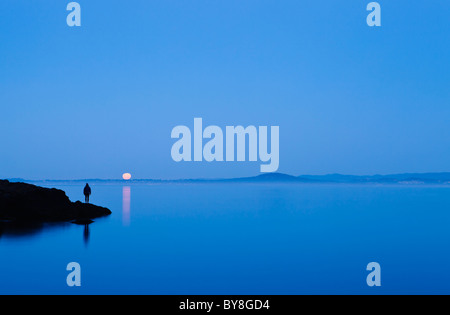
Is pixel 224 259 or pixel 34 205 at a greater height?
pixel 34 205

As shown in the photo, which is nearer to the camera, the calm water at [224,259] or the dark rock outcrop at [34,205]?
the calm water at [224,259]

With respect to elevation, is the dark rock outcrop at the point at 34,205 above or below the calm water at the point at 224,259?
above

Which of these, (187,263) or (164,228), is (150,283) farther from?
(164,228)

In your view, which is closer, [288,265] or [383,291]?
[383,291]

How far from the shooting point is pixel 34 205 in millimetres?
27484

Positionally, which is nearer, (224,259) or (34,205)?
(224,259)

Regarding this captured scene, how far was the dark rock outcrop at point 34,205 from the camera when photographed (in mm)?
26734

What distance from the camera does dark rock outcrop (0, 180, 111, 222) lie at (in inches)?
1053

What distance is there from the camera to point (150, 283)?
12914 millimetres
